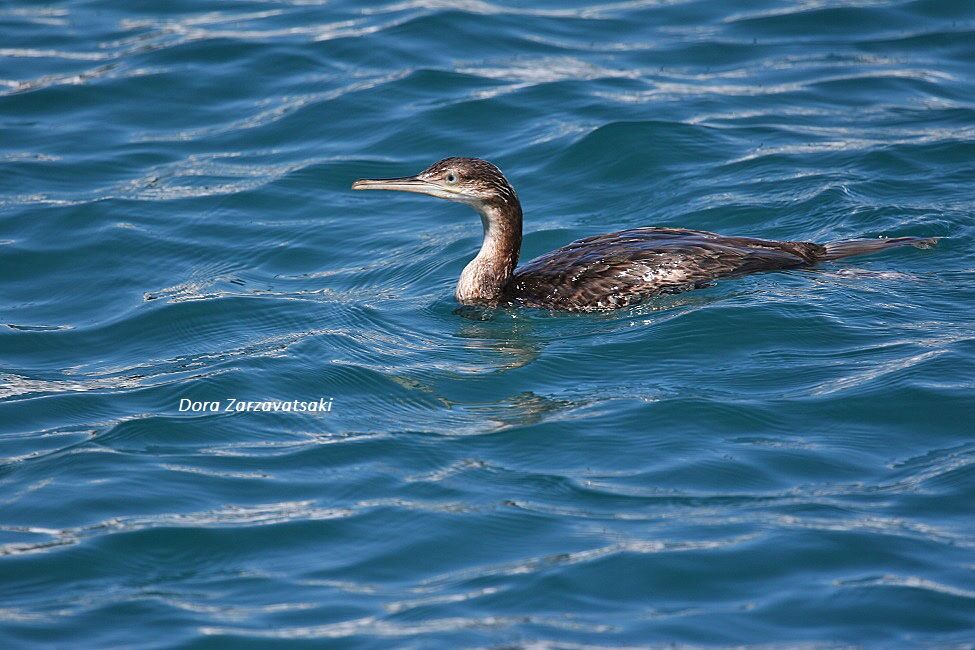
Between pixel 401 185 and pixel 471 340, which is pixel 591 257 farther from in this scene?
pixel 401 185

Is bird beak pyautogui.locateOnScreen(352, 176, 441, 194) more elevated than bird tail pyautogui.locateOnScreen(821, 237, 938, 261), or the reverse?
bird beak pyautogui.locateOnScreen(352, 176, 441, 194)

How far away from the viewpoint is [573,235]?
1087 centimetres

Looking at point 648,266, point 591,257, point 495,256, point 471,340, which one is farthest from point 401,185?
point 648,266

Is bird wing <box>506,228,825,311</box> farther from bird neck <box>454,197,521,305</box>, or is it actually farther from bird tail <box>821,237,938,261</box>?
bird neck <box>454,197,521,305</box>

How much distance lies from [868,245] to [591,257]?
80.3 inches

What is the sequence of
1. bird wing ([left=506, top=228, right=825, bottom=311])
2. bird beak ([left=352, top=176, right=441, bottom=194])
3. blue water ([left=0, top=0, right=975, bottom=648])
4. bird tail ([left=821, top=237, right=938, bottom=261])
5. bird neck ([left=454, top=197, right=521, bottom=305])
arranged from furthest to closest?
bird neck ([left=454, top=197, right=521, bottom=305]), bird tail ([left=821, top=237, right=938, bottom=261]), bird beak ([left=352, top=176, right=441, bottom=194]), bird wing ([left=506, top=228, right=825, bottom=311]), blue water ([left=0, top=0, right=975, bottom=648])

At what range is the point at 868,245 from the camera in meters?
9.44

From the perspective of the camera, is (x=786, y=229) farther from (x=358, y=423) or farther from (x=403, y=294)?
(x=358, y=423)

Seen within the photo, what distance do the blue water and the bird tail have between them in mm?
136

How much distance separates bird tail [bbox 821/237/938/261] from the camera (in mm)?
9406

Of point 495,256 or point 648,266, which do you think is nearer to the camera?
point 648,266

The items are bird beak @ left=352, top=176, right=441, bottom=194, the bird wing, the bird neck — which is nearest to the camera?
the bird wing

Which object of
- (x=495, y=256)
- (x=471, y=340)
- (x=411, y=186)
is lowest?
(x=471, y=340)

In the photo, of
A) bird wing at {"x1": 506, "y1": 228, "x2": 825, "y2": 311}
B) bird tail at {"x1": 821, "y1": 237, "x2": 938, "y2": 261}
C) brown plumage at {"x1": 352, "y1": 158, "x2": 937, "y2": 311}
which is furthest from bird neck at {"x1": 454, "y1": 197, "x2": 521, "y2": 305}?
bird tail at {"x1": 821, "y1": 237, "x2": 938, "y2": 261}
